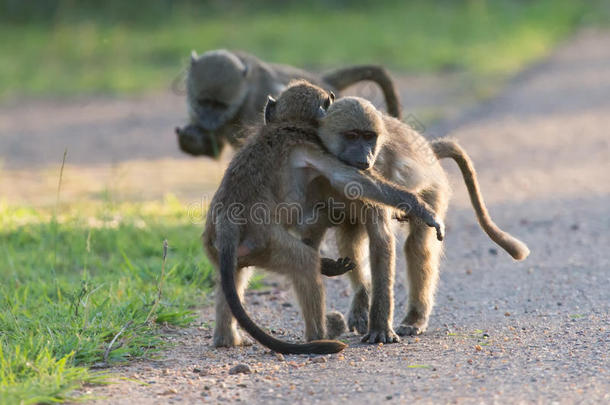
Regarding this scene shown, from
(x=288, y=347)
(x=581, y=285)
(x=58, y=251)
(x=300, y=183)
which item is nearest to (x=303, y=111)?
(x=300, y=183)

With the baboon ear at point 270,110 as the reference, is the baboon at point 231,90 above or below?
above

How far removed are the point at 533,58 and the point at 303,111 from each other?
42.2ft

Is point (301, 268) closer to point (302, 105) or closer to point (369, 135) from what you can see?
point (369, 135)

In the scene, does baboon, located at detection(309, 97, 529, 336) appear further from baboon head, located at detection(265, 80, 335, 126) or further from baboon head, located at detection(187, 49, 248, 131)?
baboon head, located at detection(187, 49, 248, 131)

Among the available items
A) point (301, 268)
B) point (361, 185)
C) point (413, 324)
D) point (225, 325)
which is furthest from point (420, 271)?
point (225, 325)

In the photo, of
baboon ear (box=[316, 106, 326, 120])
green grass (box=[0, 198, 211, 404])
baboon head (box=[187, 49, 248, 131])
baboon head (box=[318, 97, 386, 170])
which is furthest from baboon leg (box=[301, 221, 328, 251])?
baboon head (box=[187, 49, 248, 131])

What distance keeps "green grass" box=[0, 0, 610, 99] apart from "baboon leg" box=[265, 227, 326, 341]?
398 inches

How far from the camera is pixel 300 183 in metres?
4.48

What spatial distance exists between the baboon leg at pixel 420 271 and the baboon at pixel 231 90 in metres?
2.58

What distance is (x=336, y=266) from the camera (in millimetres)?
4539

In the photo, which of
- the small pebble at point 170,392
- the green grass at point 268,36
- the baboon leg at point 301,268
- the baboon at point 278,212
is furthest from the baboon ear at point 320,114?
the green grass at point 268,36

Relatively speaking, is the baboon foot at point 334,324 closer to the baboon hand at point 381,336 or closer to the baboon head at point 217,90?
the baboon hand at point 381,336

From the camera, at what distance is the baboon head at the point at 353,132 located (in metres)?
4.48

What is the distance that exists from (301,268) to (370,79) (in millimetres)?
3742
